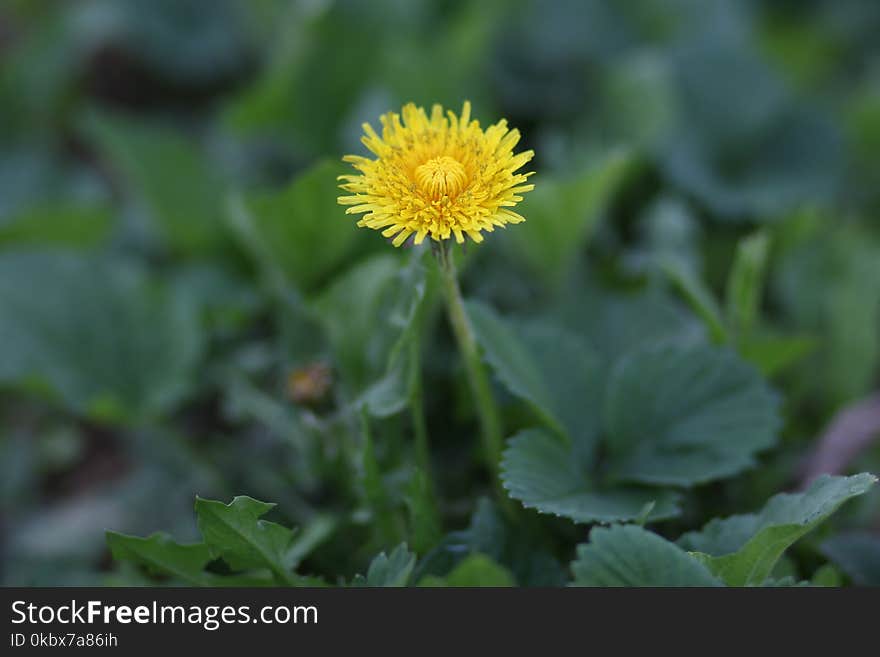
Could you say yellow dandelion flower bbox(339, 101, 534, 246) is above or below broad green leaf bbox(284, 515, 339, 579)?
above

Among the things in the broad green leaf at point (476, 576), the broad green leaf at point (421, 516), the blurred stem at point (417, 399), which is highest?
the blurred stem at point (417, 399)

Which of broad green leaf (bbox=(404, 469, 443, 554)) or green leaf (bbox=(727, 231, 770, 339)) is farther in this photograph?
green leaf (bbox=(727, 231, 770, 339))

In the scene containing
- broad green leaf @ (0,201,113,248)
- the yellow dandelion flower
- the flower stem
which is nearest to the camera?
the yellow dandelion flower

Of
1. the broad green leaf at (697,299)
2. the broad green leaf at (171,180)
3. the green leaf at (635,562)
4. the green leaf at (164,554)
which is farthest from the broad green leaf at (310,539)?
the broad green leaf at (171,180)

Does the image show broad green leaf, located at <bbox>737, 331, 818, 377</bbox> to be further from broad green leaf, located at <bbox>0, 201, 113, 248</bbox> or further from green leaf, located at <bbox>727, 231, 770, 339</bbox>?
broad green leaf, located at <bbox>0, 201, 113, 248</bbox>

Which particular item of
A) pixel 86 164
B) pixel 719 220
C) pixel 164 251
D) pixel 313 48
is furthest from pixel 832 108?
pixel 86 164

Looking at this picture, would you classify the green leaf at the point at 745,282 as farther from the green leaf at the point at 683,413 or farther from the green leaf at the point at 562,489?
the green leaf at the point at 562,489

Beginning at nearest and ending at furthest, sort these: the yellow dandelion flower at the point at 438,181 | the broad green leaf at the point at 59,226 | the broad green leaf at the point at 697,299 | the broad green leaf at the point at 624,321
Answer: the yellow dandelion flower at the point at 438,181 < the broad green leaf at the point at 697,299 < the broad green leaf at the point at 624,321 < the broad green leaf at the point at 59,226

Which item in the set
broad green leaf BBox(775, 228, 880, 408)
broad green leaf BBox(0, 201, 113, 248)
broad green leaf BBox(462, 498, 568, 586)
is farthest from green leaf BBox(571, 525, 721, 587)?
broad green leaf BBox(0, 201, 113, 248)

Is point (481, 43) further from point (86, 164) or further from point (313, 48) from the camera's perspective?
point (86, 164)
